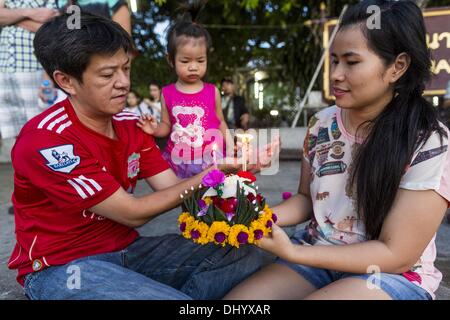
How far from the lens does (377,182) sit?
1591mm

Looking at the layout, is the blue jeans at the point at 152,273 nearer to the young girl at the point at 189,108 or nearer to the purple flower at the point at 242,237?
the purple flower at the point at 242,237

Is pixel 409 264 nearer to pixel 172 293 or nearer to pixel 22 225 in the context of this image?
pixel 172 293

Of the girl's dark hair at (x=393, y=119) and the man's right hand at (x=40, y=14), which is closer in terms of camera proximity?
the girl's dark hair at (x=393, y=119)

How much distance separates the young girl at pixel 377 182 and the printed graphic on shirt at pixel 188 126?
1.49 m

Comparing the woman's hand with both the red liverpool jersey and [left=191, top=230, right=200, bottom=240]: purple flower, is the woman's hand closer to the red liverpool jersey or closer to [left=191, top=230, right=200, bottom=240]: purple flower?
[left=191, top=230, right=200, bottom=240]: purple flower

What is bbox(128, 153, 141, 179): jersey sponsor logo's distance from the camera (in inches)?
79.8

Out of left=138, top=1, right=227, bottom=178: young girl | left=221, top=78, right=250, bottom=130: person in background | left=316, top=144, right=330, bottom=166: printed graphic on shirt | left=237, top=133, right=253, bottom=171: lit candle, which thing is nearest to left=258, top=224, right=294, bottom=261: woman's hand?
left=237, top=133, right=253, bottom=171: lit candle

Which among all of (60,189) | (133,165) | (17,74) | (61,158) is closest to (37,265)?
(60,189)

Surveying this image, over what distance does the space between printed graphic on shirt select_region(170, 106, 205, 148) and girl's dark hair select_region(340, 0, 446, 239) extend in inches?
65.9

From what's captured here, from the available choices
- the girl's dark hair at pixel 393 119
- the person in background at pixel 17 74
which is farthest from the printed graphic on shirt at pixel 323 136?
the person in background at pixel 17 74

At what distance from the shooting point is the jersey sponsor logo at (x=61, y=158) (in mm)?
1649

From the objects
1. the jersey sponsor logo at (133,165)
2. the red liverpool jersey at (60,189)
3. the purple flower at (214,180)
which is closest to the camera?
the purple flower at (214,180)

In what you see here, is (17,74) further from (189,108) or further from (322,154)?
(322,154)

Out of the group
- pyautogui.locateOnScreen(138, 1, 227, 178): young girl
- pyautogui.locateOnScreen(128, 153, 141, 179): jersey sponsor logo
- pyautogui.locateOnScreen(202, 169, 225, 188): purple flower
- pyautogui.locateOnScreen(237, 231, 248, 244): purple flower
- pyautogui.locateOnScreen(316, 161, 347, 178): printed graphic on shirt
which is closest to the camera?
pyautogui.locateOnScreen(237, 231, 248, 244): purple flower
